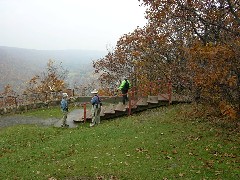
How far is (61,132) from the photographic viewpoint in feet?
57.6

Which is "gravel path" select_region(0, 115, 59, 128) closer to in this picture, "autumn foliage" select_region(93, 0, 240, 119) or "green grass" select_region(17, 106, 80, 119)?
"green grass" select_region(17, 106, 80, 119)

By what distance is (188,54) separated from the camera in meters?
20.1

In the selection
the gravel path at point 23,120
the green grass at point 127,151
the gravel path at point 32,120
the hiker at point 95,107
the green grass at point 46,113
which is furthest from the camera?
the green grass at point 46,113

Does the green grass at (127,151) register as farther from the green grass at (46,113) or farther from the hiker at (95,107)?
the green grass at (46,113)

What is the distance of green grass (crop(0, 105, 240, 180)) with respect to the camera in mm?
10906

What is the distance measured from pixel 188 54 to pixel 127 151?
942 cm

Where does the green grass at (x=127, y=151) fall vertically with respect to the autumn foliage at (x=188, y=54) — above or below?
below

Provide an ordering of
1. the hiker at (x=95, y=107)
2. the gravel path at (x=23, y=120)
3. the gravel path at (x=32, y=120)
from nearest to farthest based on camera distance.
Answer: the hiker at (x=95, y=107) < the gravel path at (x=32, y=120) < the gravel path at (x=23, y=120)

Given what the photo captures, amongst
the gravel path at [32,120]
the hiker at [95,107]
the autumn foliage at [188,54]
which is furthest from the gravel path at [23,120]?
the autumn foliage at [188,54]

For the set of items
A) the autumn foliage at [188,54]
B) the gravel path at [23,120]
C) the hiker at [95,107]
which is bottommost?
the gravel path at [23,120]

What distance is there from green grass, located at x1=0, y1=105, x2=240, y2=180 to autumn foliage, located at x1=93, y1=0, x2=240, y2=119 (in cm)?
188

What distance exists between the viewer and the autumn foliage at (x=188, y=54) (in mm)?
13578

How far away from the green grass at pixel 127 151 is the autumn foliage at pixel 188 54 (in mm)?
1882

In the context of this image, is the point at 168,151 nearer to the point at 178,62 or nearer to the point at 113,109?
the point at 113,109
